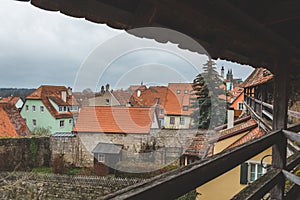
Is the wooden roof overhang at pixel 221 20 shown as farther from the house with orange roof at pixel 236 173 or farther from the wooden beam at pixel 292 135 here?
the house with orange roof at pixel 236 173

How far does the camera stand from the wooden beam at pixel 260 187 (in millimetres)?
1349

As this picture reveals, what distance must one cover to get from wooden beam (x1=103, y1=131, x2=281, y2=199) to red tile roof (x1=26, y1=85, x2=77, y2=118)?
13.4 meters

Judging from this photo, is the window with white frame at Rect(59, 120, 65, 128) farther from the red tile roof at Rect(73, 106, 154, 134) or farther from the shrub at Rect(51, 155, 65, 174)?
the shrub at Rect(51, 155, 65, 174)

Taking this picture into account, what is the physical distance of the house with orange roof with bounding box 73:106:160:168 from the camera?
11.0m

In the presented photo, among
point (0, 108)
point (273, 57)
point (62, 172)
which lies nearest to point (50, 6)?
point (273, 57)

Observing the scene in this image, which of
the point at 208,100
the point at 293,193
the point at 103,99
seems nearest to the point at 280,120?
the point at 293,193

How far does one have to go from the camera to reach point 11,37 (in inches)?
251

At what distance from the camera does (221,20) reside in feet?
3.55

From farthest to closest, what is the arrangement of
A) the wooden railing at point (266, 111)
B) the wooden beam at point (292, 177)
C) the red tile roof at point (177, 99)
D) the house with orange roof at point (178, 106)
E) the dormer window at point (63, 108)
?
the dormer window at point (63, 108)
the red tile roof at point (177, 99)
the house with orange roof at point (178, 106)
the wooden railing at point (266, 111)
the wooden beam at point (292, 177)

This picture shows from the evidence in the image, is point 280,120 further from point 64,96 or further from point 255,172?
point 64,96

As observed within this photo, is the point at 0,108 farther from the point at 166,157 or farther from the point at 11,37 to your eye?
the point at 166,157

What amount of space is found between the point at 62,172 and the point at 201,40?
1106 cm

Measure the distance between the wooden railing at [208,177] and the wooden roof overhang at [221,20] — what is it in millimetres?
528

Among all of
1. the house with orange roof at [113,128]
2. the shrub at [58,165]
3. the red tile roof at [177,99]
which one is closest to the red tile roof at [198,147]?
the house with orange roof at [113,128]
